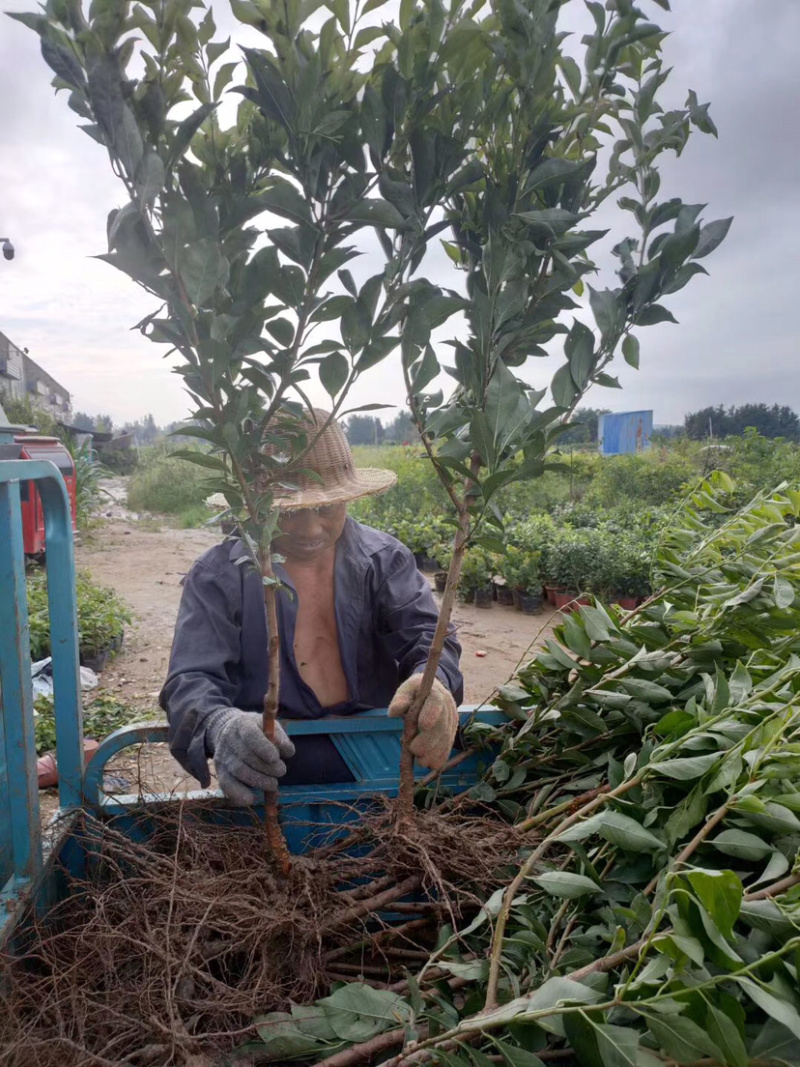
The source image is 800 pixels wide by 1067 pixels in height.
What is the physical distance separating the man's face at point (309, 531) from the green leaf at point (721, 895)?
135 centimetres

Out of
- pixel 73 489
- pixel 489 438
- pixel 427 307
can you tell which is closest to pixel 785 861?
pixel 489 438

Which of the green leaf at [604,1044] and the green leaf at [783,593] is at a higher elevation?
the green leaf at [783,593]

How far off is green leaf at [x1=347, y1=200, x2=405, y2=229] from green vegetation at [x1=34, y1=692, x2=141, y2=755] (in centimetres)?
359

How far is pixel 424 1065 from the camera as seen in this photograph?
858 millimetres

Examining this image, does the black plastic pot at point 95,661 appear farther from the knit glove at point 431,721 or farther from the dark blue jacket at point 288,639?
the knit glove at point 431,721

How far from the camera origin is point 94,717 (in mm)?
4547

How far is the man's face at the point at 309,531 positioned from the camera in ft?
6.30

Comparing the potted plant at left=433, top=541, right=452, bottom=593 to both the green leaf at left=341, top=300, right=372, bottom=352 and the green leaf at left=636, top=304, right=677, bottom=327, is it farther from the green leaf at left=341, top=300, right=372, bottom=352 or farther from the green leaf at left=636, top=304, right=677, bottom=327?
the green leaf at left=341, top=300, right=372, bottom=352

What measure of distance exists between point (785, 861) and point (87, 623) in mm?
5492

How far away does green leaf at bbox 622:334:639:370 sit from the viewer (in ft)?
3.51

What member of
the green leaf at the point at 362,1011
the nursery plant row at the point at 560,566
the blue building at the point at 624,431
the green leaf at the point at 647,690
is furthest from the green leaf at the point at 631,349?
the blue building at the point at 624,431

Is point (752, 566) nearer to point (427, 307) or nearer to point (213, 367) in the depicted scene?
point (427, 307)

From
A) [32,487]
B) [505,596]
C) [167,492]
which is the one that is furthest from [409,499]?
[167,492]

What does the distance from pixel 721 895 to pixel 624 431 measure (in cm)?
2583
